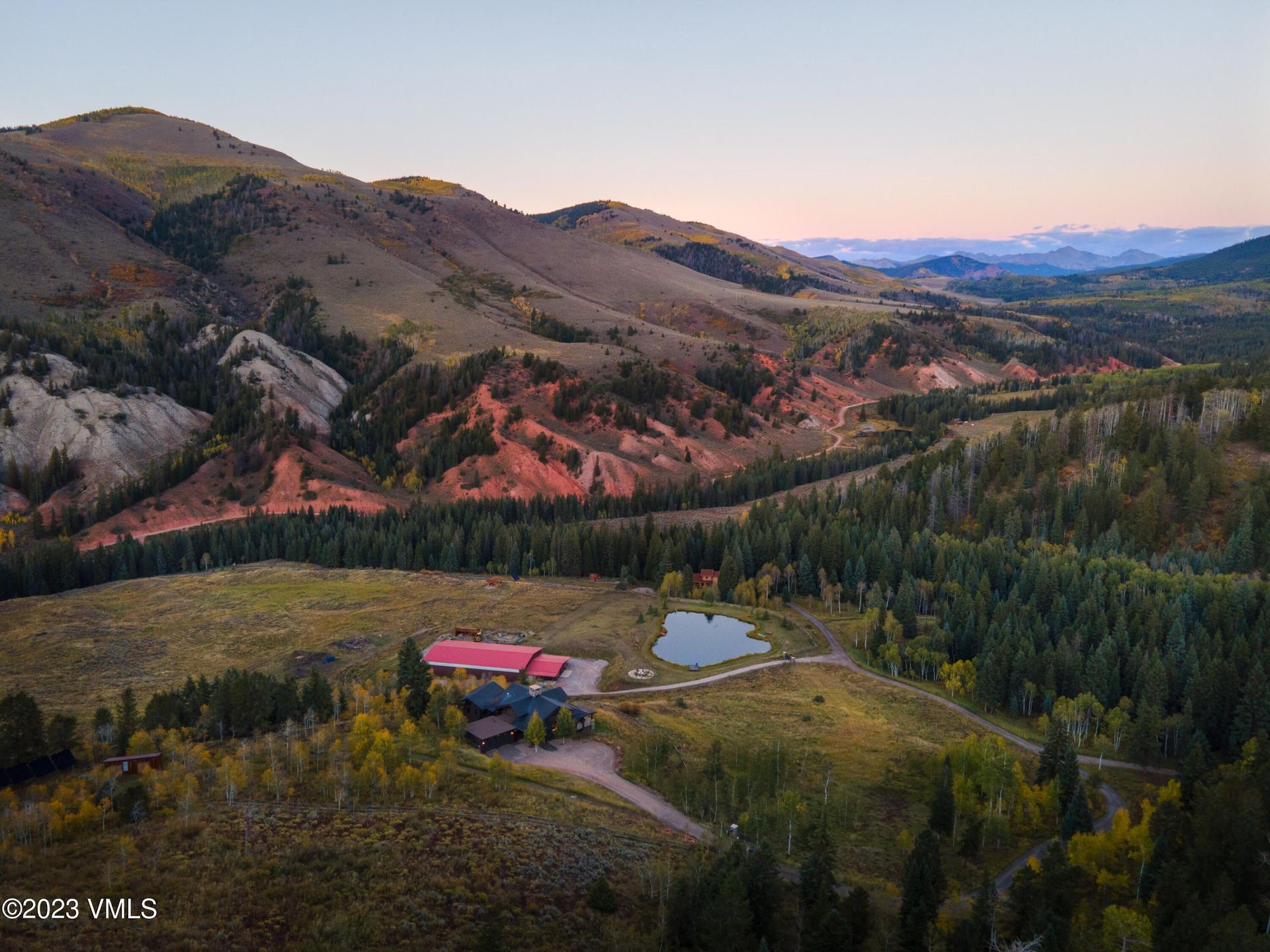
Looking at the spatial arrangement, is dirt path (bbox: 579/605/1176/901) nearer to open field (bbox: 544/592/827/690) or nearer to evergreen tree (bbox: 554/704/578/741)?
open field (bbox: 544/592/827/690)

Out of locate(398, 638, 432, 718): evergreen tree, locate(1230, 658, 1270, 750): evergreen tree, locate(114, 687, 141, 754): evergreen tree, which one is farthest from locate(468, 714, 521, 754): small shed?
locate(1230, 658, 1270, 750): evergreen tree

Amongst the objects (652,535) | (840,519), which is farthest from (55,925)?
(840,519)

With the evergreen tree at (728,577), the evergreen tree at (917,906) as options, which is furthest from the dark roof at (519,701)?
the evergreen tree at (728,577)

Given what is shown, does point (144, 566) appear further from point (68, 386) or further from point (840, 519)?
point (840, 519)

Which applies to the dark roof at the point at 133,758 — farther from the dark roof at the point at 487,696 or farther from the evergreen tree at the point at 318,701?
the dark roof at the point at 487,696

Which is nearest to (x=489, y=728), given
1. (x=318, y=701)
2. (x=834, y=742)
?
(x=318, y=701)
